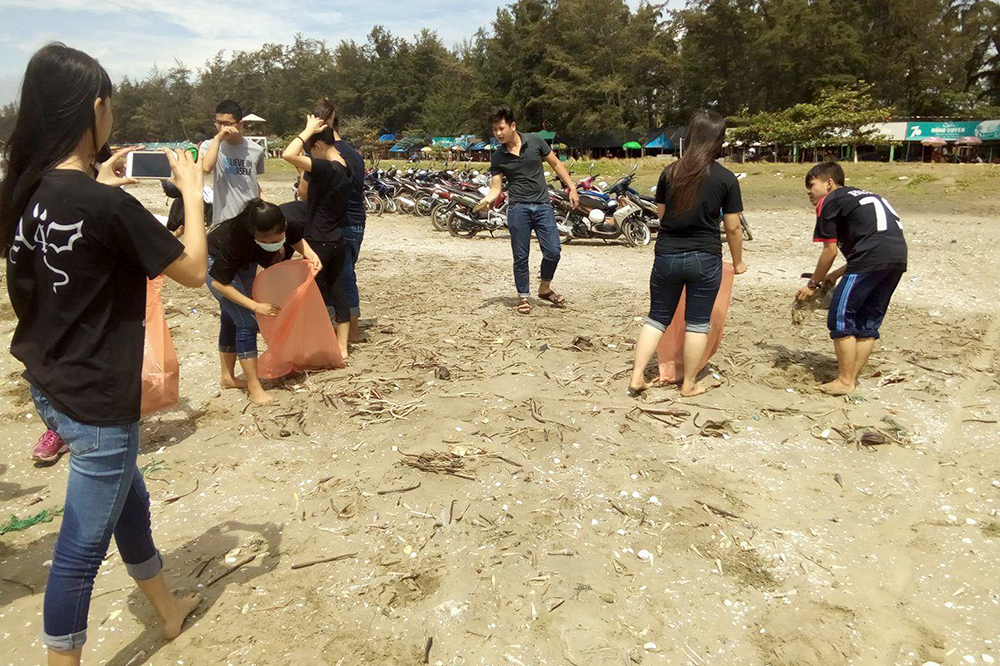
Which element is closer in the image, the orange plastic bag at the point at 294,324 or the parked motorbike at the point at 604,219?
the orange plastic bag at the point at 294,324

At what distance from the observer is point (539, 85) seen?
4444 cm

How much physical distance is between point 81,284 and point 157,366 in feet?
6.64

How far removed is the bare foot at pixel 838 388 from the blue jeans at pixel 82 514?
3.79 m

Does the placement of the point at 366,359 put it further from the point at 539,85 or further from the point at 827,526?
the point at 539,85

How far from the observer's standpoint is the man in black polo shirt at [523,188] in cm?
559

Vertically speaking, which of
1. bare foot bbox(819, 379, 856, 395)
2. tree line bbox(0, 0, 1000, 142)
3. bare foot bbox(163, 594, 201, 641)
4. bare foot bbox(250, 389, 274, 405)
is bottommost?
bare foot bbox(163, 594, 201, 641)

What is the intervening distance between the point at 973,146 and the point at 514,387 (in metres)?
34.5

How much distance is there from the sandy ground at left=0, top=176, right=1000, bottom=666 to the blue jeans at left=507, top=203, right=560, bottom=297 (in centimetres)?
83

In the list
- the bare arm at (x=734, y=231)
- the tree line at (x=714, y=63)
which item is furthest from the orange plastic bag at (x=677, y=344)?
the tree line at (x=714, y=63)

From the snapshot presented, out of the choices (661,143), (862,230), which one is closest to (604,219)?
(862,230)

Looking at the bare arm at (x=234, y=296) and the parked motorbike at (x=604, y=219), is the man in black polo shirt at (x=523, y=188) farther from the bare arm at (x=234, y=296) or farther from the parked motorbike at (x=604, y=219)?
the parked motorbike at (x=604, y=219)

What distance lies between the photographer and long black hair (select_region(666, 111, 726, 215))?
11.9ft

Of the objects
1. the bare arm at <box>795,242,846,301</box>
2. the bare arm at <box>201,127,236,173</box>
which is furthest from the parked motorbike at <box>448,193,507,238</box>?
the bare arm at <box>795,242,846,301</box>

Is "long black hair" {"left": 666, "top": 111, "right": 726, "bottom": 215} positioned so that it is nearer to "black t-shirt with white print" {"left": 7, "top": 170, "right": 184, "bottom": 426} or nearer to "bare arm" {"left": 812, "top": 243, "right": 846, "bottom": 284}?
"bare arm" {"left": 812, "top": 243, "right": 846, "bottom": 284}
